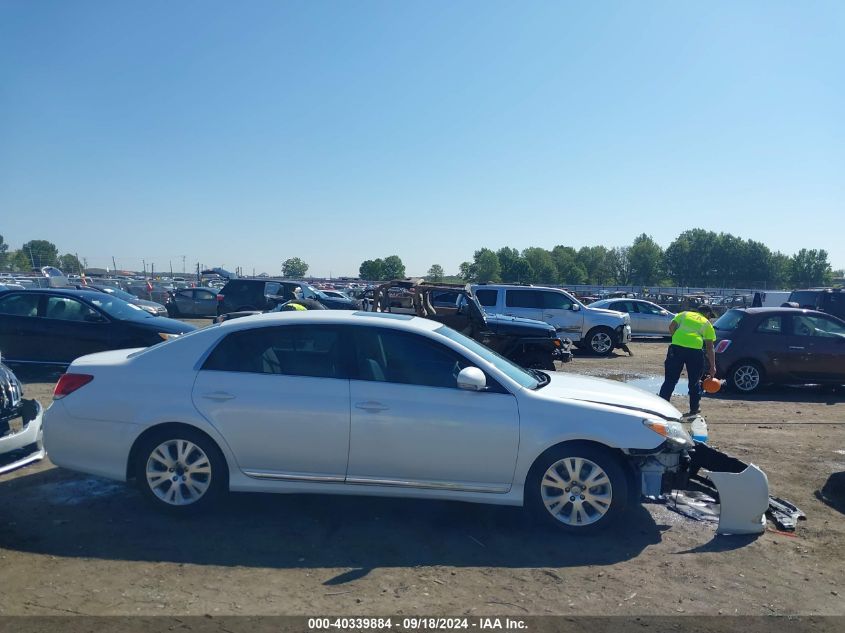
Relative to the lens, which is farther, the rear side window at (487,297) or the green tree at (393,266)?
the green tree at (393,266)

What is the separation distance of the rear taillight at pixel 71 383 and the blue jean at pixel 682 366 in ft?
24.3

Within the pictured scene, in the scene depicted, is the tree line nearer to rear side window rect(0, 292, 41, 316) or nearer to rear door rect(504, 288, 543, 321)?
rear door rect(504, 288, 543, 321)

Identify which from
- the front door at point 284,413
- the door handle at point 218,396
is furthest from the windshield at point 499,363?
the door handle at point 218,396

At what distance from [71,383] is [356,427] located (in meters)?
2.33

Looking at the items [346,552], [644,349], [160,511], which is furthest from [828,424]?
[644,349]

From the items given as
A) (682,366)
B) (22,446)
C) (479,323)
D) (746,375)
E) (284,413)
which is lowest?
(746,375)

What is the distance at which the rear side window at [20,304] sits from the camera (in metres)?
11.4

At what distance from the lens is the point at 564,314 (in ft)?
61.0

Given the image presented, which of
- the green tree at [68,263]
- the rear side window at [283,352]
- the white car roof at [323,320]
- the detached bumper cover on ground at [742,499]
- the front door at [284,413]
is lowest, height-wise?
the detached bumper cover on ground at [742,499]

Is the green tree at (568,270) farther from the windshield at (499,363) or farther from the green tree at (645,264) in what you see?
the windshield at (499,363)

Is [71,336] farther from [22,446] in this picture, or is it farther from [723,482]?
[723,482]

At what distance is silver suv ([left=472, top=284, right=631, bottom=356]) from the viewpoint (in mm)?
18453

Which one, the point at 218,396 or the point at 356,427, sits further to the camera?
the point at 218,396

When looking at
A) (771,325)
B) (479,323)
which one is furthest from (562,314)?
(479,323)
